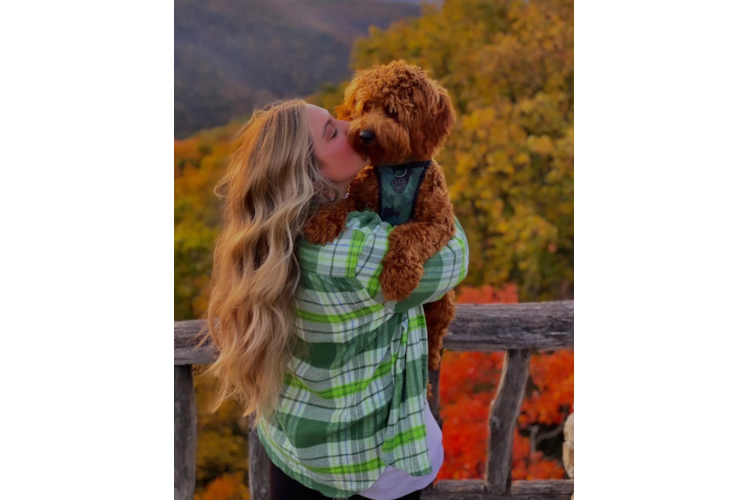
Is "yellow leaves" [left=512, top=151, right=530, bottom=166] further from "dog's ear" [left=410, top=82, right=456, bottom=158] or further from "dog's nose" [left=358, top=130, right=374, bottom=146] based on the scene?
"dog's nose" [left=358, top=130, right=374, bottom=146]

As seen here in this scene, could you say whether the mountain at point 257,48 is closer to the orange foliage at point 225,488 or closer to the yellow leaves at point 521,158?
the yellow leaves at point 521,158

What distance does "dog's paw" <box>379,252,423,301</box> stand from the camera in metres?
1.67

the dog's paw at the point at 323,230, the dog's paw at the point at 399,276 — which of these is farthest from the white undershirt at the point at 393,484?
the dog's paw at the point at 323,230

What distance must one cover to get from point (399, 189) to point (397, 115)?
222 millimetres

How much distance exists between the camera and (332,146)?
5.82 ft

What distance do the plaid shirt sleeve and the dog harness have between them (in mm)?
54

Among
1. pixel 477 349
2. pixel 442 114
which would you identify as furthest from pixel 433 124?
pixel 477 349

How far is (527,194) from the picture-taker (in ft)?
28.2

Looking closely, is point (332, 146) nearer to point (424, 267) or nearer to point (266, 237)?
point (266, 237)

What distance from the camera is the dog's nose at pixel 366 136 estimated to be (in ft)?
5.61

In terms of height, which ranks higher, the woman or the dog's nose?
the dog's nose

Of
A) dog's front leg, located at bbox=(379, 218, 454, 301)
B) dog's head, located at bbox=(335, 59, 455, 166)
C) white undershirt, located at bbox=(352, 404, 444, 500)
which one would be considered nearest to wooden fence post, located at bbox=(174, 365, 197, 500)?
white undershirt, located at bbox=(352, 404, 444, 500)
